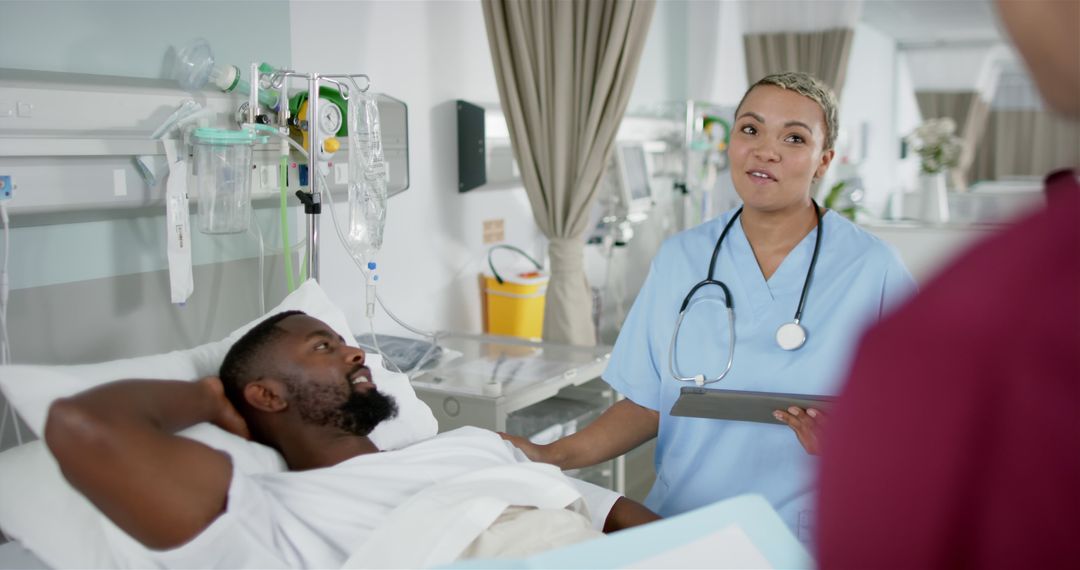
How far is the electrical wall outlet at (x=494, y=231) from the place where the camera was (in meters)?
3.14

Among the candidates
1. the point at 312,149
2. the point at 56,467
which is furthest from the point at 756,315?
the point at 56,467

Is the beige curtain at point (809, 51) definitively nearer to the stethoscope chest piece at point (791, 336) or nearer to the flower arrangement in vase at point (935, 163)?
the flower arrangement in vase at point (935, 163)

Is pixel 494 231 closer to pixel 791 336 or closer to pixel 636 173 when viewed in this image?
pixel 636 173

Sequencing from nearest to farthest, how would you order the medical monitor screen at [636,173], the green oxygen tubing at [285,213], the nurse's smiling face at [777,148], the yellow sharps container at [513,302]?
the nurse's smiling face at [777,148]
the green oxygen tubing at [285,213]
the yellow sharps container at [513,302]
the medical monitor screen at [636,173]

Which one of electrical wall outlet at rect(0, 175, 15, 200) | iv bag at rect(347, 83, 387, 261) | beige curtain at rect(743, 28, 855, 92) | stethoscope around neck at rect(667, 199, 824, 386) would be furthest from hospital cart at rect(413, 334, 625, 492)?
beige curtain at rect(743, 28, 855, 92)

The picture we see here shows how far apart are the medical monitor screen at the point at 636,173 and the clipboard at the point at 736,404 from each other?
7.05ft

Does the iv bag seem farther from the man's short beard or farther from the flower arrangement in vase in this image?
the flower arrangement in vase

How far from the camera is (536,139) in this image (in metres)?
2.92

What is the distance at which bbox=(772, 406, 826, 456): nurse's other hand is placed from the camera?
1473 mm

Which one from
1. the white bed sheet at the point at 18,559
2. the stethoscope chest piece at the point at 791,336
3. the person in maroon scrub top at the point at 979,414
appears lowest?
the white bed sheet at the point at 18,559

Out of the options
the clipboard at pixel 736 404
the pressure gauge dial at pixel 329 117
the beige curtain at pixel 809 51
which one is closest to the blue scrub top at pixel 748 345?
the clipboard at pixel 736 404

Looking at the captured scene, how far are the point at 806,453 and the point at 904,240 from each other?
10.8 ft

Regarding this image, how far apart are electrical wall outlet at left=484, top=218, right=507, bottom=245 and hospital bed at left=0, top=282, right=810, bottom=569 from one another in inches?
52.5

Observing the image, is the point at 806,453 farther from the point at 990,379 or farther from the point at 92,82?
the point at 92,82
